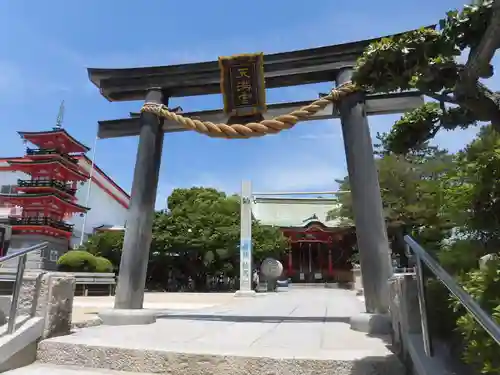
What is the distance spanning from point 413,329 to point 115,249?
2219 centimetres

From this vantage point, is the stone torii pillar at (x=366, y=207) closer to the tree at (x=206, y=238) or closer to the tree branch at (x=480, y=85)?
the tree branch at (x=480, y=85)

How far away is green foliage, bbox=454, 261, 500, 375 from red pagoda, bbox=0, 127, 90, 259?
89.4 ft

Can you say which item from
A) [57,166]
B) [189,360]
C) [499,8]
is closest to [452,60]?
→ [499,8]

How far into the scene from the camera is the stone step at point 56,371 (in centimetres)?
274

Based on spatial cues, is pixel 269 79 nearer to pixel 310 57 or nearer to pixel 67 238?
pixel 310 57

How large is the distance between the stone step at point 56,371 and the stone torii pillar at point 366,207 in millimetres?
2501

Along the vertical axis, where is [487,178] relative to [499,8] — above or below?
below

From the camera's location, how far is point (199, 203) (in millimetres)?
23531

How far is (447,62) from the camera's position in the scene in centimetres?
212

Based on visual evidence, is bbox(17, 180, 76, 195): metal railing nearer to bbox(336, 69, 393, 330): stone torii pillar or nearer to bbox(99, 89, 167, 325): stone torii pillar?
bbox(99, 89, 167, 325): stone torii pillar

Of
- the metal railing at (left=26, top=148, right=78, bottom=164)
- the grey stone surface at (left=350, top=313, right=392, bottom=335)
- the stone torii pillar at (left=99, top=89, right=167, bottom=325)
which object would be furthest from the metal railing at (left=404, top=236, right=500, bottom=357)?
the metal railing at (left=26, top=148, right=78, bottom=164)

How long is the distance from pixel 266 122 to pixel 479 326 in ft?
12.1

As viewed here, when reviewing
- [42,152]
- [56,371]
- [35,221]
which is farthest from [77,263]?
[56,371]

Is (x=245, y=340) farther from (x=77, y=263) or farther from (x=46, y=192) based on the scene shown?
(x=46, y=192)
